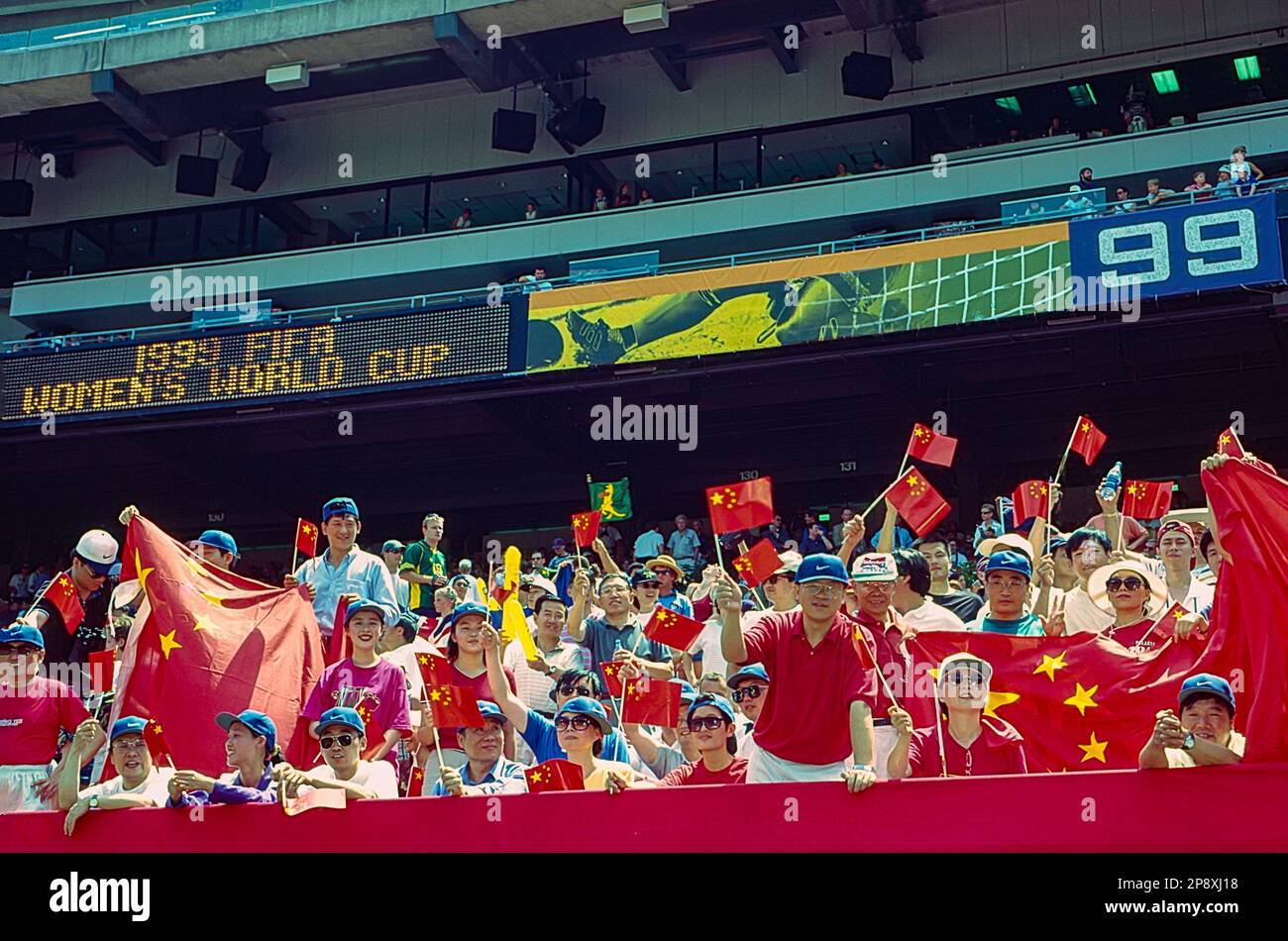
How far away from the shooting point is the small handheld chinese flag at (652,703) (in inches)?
280

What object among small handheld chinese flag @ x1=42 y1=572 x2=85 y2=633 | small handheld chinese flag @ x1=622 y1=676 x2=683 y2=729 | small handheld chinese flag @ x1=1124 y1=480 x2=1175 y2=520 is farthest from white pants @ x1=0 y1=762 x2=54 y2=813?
small handheld chinese flag @ x1=1124 y1=480 x2=1175 y2=520

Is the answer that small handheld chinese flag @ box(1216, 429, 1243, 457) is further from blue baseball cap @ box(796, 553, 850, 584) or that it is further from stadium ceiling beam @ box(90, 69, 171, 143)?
stadium ceiling beam @ box(90, 69, 171, 143)

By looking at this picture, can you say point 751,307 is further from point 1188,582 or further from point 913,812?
point 913,812

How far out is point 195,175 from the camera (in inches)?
1035

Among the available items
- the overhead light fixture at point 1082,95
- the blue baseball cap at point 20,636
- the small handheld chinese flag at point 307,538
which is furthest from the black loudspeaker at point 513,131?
the blue baseball cap at point 20,636

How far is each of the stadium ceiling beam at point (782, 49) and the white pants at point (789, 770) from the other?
18.8m

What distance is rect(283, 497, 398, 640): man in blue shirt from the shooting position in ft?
30.1

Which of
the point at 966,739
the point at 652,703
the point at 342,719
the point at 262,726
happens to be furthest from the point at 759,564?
the point at 262,726

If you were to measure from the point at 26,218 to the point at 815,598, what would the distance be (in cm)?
2543

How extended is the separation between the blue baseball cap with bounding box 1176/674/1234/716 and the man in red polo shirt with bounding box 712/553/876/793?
119cm

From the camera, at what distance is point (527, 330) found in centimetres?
2002

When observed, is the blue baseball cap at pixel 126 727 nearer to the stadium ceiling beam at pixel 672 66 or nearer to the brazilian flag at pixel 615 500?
the brazilian flag at pixel 615 500

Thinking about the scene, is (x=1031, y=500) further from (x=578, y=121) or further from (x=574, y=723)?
(x=578, y=121)
